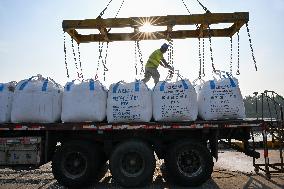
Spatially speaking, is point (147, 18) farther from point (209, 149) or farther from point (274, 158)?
point (274, 158)

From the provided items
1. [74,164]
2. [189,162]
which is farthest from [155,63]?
[74,164]

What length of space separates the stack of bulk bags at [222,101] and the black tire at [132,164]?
159 cm

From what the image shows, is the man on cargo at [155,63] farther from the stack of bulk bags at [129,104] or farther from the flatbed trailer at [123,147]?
the flatbed trailer at [123,147]

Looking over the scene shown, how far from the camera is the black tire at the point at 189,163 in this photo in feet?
22.9

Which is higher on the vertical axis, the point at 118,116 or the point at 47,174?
the point at 118,116

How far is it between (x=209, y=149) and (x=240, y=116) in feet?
3.37

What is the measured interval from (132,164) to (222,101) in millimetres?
2450

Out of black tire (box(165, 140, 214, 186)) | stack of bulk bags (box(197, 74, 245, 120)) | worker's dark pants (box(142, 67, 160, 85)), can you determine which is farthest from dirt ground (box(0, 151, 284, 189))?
worker's dark pants (box(142, 67, 160, 85))

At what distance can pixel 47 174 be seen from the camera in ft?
Result: 30.5

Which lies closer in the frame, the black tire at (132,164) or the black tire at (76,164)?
the black tire at (132,164)

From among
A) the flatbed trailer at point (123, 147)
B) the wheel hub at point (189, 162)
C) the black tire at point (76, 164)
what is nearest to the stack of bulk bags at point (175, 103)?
the flatbed trailer at point (123, 147)

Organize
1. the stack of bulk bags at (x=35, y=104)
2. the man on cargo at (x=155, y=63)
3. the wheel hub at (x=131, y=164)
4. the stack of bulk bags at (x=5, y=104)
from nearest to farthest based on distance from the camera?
the wheel hub at (x=131, y=164) < the stack of bulk bags at (x=35, y=104) < the stack of bulk bags at (x=5, y=104) < the man on cargo at (x=155, y=63)

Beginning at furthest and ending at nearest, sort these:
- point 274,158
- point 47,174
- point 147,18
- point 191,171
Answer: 1. point 274,158
2. point 47,174
3. point 147,18
4. point 191,171

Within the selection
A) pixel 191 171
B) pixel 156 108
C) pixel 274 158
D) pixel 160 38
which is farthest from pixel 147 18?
pixel 274 158
